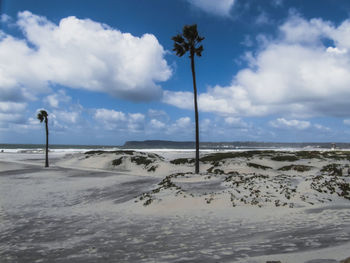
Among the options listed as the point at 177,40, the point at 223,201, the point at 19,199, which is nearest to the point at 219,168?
the point at 177,40

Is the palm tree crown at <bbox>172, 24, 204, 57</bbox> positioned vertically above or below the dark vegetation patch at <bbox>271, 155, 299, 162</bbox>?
above

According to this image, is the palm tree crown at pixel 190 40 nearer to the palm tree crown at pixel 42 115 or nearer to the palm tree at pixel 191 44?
the palm tree at pixel 191 44

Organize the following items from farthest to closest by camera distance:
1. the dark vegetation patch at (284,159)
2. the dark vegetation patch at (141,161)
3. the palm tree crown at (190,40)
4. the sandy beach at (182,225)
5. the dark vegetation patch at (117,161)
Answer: the dark vegetation patch at (117,161) < the dark vegetation patch at (141,161) < the dark vegetation patch at (284,159) < the palm tree crown at (190,40) < the sandy beach at (182,225)

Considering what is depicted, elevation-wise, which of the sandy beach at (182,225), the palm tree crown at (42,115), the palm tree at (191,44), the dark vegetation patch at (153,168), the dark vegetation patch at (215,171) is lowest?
the dark vegetation patch at (153,168)

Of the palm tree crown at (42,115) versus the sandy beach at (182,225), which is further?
the palm tree crown at (42,115)

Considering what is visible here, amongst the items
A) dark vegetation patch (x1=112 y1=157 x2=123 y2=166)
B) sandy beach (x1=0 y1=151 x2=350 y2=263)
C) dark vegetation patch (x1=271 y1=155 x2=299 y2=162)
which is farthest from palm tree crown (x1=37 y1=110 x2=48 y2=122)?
dark vegetation patch (x1=271 y1=155 x2=299 y2=162)

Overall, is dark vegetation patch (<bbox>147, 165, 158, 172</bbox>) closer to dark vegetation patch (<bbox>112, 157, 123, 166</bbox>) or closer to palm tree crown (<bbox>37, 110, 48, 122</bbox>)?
dark vegetation patch (<bbox>112, 157, 123, 166</bbox>)

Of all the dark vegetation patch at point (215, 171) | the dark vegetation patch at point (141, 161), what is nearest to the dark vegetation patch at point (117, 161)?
the dark vegetation patch at point (141, 161)

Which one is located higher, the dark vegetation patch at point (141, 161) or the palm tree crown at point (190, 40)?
the palm tree crown at point (190, 40)

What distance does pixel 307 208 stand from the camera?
36.7 ft

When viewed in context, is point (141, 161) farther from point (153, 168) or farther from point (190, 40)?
point (190, 40)

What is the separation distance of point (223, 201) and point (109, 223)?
5946 mm

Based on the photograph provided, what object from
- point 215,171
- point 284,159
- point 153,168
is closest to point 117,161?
point 153,168

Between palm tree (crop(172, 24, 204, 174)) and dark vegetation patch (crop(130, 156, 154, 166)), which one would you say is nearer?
palm tree (crop(172, 24, 204, 174))
